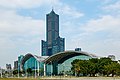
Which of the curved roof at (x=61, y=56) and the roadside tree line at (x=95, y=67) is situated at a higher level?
the curved roof at (x=61, y=56)

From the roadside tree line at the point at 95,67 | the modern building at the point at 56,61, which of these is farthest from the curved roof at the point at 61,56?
the roadside tree line at the point at 95,67

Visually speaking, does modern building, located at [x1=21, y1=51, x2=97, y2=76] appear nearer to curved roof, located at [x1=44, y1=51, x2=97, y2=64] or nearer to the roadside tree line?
curved roof, located at [x1=44, y1=51, x2=97, y2=64]

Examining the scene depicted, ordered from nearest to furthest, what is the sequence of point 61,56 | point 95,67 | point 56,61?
point 95,67
point 61,56
point 56,61

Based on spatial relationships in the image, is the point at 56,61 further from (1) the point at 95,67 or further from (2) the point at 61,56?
(1) the point at 95,67

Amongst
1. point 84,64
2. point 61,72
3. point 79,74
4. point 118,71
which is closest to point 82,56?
point 61,72

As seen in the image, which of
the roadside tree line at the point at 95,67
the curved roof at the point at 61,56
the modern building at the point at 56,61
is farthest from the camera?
the modern building at the point at 56,61

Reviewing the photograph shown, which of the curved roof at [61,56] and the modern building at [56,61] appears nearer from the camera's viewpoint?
the curved roof at [61,56]

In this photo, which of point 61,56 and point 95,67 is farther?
point 61,56

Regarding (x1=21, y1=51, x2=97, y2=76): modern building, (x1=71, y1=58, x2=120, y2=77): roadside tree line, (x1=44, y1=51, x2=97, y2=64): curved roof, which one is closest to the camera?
(x1=71, y1=58, x2=120, y2=77): roadside tree line

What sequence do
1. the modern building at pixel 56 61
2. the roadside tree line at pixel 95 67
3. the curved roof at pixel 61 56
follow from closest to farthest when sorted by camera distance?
the roadside tree line at pixel 95 67 < the curved roof at pixel 61 56 < the modern building at pixel 56 61

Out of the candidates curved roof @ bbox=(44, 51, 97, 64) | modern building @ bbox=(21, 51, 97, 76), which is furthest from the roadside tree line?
modern building @ bbox=(21, 51, 97, 76)

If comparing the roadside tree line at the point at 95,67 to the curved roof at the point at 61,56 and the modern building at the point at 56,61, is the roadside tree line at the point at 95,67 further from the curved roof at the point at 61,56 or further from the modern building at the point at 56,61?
the modern building at the point at 56,61

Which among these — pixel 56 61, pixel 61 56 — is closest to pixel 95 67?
pixel 61 56

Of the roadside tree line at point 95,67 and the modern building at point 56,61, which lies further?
the modern building at point 56,61
